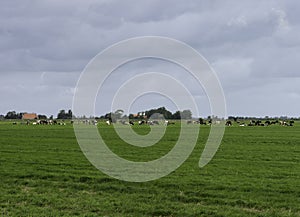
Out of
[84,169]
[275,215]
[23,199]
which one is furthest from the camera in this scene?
[84,169]

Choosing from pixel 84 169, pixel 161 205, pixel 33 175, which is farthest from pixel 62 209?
pixel 84 169

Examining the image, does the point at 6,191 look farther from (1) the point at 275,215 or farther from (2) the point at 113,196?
(1) the point at 275,215

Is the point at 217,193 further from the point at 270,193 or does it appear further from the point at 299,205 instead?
the point at 299,205

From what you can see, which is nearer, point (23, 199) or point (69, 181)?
point (23, 199)

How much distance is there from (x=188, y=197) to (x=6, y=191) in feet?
19.5

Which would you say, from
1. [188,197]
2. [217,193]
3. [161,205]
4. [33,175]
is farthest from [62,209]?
[33,175]

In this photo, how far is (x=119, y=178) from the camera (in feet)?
53.2

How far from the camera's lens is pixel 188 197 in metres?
12.6

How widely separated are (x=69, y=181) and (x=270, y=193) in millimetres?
7211

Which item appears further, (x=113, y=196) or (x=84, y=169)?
(x=84, y=169)

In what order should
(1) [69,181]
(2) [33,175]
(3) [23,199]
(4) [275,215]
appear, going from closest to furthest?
(4) [275,215] → (3) [23,199] → (1) [69,181] → (2) [33,175]

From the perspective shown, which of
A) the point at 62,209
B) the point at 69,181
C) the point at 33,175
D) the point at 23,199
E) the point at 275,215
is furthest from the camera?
the point at 33,175

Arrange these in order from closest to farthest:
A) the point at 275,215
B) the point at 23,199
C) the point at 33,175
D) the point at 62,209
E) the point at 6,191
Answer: the point at 275,215 → the point at 62,209 → the point at 23,199 → the point at 6,191 → the point at 33,175

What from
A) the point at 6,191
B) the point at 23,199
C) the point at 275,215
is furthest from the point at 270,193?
the point at 6,191
